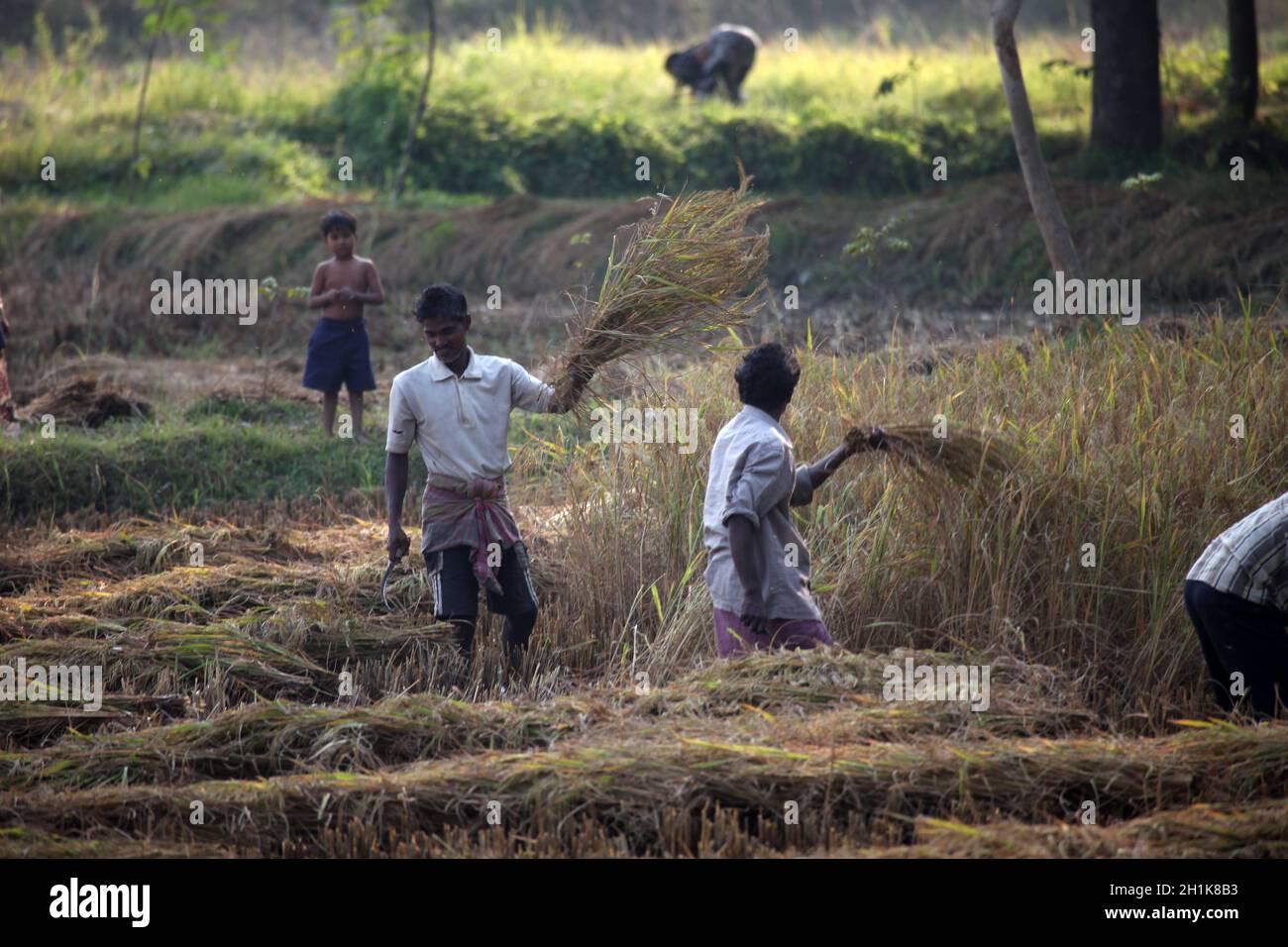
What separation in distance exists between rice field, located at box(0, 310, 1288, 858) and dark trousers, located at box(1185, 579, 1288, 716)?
20 centimetres

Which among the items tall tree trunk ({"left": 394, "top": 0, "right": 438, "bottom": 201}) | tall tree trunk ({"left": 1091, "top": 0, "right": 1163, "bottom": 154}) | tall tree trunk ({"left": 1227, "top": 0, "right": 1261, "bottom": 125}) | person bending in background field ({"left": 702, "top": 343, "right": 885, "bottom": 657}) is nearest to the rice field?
person bending in background field ({"left": 702, "top": 343, "right": 885, "bottom": 657})

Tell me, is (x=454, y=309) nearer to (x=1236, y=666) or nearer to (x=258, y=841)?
(x=258, y=841)

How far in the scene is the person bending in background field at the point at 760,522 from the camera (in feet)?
13.7

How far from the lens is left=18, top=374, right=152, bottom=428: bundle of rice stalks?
8414mm

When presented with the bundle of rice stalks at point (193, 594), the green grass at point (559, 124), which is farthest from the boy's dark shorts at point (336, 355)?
the green grass at point (559, 124)

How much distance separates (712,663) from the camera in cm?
452

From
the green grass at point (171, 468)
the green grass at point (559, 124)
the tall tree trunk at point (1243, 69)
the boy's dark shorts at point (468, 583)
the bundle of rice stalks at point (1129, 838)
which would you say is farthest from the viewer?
the green grass at point (559, 124)

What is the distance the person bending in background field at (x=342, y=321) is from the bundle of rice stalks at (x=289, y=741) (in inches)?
146

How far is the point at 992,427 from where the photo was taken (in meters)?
5.47

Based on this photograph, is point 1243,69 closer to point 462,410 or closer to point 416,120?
point 416,120

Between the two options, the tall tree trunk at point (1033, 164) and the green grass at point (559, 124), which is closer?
the tall tree trunk at point (1033, 164)

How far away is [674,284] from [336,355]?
10.5 ft

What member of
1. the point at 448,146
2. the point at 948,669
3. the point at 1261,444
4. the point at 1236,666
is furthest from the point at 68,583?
the point at 448,146

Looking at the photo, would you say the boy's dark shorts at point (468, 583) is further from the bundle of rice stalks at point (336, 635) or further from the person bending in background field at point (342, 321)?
the person bending in background field at point (342, 321)
